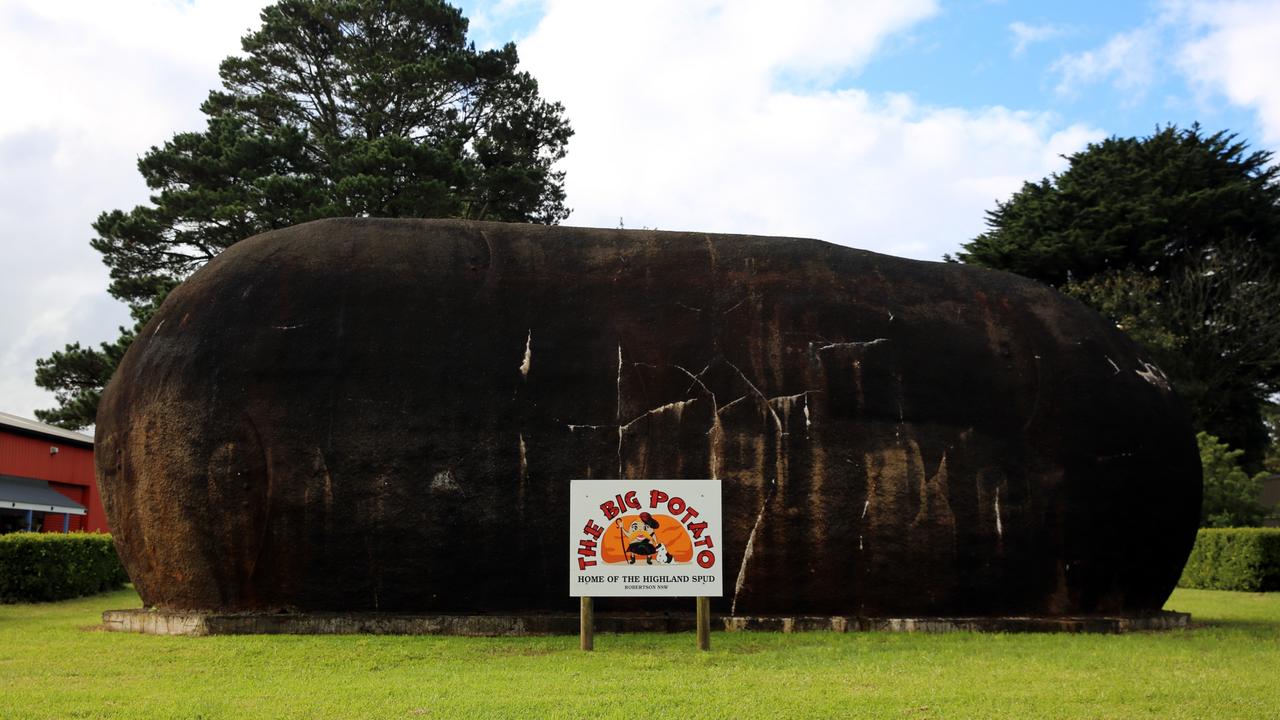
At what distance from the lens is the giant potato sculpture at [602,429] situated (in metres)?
11.6

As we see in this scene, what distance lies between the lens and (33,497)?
1143 inches

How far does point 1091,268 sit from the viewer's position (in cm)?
3688

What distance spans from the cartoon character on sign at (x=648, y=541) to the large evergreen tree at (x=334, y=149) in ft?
58.6

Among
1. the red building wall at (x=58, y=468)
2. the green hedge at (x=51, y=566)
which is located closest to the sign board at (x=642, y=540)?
the green hedge at (x=51, y=566)

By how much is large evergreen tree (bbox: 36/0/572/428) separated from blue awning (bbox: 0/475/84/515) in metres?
1.98

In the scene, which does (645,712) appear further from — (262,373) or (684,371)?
(262,373)

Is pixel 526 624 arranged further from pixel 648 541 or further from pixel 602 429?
pixel 602 429

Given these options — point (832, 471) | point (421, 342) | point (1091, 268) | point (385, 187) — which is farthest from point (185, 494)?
point (1091, 268)

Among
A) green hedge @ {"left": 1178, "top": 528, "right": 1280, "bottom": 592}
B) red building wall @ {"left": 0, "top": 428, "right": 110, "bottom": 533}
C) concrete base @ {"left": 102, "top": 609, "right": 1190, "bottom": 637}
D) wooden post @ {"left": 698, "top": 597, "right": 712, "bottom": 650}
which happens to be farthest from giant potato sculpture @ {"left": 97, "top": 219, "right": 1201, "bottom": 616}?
red building wall @ {"left": 0, "top": 428, "right": 110, "bottom": 533}

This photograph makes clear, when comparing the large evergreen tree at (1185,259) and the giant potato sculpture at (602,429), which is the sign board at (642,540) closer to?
the giant potato sculpture at (602,429)

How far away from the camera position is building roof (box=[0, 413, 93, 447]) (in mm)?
30128

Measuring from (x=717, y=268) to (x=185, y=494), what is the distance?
628 cm

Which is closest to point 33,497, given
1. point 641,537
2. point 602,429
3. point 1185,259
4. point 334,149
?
point 334,149

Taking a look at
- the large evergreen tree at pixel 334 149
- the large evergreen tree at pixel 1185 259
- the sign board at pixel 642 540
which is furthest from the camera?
the large evergreen tree at pixel 1185 259
